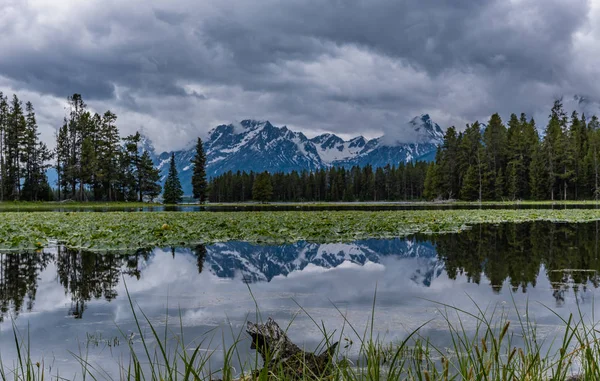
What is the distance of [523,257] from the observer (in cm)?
948

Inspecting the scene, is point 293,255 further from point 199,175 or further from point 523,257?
point 199,175

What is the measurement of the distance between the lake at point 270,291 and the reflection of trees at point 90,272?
22 millimetres

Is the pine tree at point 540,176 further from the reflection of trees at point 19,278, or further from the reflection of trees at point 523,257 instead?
the reflection of trees at point 19,278

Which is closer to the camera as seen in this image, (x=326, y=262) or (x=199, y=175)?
(x=326, y=262)

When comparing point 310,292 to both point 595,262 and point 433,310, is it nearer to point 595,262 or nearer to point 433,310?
point 433,310

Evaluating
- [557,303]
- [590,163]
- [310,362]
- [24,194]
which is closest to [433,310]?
[557,303]

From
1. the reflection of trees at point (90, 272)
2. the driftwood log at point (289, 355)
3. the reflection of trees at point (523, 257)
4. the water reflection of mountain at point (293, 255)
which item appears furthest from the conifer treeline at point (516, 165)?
the driftwood log at point (289, 355)

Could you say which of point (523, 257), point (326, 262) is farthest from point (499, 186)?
point (326, 262)

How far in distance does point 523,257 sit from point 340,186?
129677mm

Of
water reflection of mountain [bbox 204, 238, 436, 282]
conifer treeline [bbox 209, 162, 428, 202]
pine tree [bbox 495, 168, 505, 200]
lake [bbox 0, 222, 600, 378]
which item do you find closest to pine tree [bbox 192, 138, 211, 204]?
pine tree [bbox 495, 168, 505, 200]

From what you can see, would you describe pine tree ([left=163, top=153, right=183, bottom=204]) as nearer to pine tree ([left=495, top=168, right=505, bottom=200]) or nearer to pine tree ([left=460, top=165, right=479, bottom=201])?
pine tree ([left=460, top=165, right=479, bottom=201])

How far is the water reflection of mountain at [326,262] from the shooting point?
21.5 feet

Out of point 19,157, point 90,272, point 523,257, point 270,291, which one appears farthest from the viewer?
point 19,157

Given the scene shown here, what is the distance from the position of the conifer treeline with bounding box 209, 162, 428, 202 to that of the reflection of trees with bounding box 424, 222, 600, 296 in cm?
11707
